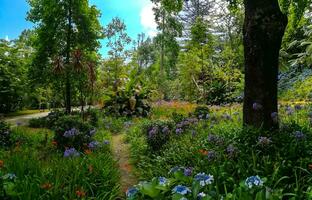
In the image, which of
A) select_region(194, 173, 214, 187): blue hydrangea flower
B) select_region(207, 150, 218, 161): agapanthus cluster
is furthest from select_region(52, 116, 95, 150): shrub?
select_region(194, 173, 214, 187): blue hydrangea flower

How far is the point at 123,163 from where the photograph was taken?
7.25 meters

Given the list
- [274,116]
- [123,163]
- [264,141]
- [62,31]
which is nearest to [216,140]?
[264,141]

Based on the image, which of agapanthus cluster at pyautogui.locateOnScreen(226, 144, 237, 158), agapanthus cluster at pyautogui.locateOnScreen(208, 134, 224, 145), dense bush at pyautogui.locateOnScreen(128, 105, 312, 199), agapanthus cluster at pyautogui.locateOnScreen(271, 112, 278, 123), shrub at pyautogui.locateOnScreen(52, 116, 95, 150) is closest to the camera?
dense bush at pyautogui.locateOnScreen(128, 105, 312, 199)

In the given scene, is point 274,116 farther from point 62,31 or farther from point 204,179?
point 62,31

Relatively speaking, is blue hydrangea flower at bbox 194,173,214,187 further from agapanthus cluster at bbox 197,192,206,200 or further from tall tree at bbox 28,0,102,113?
tall tree at bbox 28,0,102,113

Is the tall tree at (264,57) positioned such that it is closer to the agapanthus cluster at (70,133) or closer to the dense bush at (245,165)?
the dense bush at (245,165)

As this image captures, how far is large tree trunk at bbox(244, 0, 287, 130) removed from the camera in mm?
5695

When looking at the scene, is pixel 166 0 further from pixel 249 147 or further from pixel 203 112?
pixel 249 147

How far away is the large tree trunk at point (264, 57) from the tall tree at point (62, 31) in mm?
9448

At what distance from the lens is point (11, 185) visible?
3635 millimetres

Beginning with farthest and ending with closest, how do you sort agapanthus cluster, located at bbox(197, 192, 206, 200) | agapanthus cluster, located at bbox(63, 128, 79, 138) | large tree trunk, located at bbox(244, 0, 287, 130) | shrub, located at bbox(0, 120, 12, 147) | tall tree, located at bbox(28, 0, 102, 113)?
tall tree, located at bbox(28, 0, 102, 113) < shrub, located at bbox(0, 120, 12, 147) < agapanthus cluster, located at bbox(63, 128, 79, 138) < large tree trunk, located at bbox(244, 0, 287, 130) < agapanthus cluster, located at bbox(197, 192, 206, 200)

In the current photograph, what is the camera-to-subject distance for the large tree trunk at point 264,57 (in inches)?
224

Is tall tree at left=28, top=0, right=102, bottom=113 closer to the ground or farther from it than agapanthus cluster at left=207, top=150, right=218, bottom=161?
farther from it

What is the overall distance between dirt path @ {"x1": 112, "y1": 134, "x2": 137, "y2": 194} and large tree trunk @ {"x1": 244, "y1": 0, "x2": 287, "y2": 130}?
2047 millimetres
